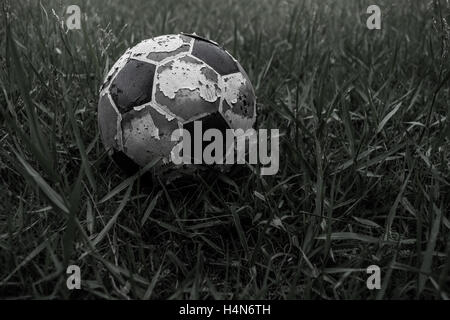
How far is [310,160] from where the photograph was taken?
1.88 metres

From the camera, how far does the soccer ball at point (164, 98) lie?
1.60m

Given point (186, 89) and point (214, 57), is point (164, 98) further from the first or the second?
point (214, 57)

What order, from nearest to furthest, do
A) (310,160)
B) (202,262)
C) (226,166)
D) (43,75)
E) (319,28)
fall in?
(202,262) → (226,166) → (310,160) → (43,75) → (319,28)

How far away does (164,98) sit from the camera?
1594 mm

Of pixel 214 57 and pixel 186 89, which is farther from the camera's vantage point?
pixel 214 57

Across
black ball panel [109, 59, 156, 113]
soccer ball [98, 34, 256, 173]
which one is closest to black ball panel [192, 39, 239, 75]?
soccer ball [98, 34, 256, 173]

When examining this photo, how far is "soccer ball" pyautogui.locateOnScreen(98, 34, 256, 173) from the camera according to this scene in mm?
1599

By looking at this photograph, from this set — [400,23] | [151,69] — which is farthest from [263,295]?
[400,23]

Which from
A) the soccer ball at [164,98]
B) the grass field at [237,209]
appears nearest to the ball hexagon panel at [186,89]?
the soccer ball at [164,98]

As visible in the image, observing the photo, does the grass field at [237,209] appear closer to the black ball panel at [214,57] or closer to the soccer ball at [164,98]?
the soccer ball at [164,98]

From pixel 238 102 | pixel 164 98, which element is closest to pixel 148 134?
pixel 164 98

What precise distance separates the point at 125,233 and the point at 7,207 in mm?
392

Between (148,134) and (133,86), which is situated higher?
(133,86)

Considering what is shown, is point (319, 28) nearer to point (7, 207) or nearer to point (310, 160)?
point (310, 160)
